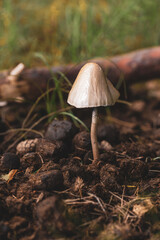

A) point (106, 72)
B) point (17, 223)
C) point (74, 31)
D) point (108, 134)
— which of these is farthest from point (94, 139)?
point (74, 31)

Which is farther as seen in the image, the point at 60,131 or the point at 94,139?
the point at 60,131

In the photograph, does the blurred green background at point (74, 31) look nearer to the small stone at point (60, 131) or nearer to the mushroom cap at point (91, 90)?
the small stone at point (60, 131)

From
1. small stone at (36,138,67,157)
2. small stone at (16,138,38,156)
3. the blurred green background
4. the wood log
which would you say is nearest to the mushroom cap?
small stone at (36,138,67,157)

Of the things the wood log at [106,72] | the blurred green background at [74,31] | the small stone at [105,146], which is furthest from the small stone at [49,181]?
the blurred green background at [74,31]

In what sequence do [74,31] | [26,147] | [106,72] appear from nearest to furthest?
1. [26,147]
2. [106,72]
3. [74,31]

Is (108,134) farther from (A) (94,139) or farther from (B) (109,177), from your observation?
(B) (109,177)

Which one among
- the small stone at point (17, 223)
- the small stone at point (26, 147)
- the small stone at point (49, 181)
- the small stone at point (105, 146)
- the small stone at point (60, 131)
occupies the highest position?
the small stone at point (60, 131)
